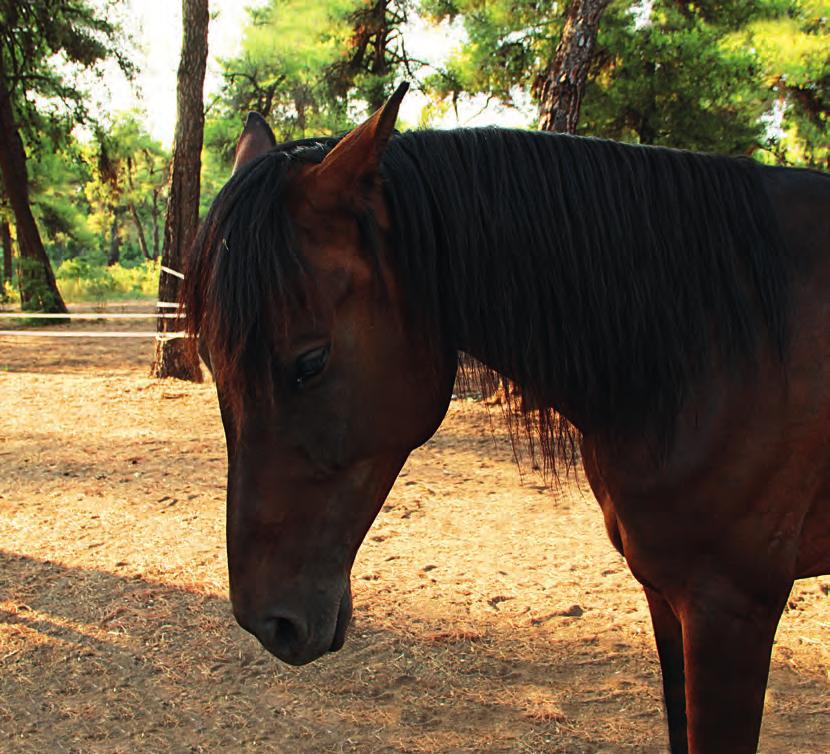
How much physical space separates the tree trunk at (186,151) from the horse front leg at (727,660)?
838cm

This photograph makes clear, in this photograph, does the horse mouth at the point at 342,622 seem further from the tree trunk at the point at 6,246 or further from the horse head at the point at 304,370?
the tree trunk at the point at 6,246

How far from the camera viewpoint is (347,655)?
10.3 ft

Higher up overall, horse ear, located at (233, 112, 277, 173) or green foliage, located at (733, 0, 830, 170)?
green foliage, located at (733, 0, 830, 170)

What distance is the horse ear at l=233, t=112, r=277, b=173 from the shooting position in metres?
1.95

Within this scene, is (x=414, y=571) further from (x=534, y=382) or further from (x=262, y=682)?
(x=534, y=382)

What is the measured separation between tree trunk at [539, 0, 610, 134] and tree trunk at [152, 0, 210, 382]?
15.6 feet

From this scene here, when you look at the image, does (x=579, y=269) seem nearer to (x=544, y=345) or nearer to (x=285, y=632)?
(x=544, y=345)

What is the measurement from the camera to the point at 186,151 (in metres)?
9.48

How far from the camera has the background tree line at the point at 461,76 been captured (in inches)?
418

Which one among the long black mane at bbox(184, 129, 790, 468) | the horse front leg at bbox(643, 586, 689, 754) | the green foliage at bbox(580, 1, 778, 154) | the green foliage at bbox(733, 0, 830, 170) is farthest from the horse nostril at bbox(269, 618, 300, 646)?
the green foliage at bbox(733, 0, 830, 170)

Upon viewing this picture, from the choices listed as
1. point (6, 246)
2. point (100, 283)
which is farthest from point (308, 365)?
point (6, 246)

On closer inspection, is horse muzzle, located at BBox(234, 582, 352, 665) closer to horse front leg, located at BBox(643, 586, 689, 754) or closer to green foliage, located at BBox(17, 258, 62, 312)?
horse front leg, located at BBox(643, 586, 689, 754)

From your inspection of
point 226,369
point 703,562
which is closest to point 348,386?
point 226,369

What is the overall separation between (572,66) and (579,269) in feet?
21.3
